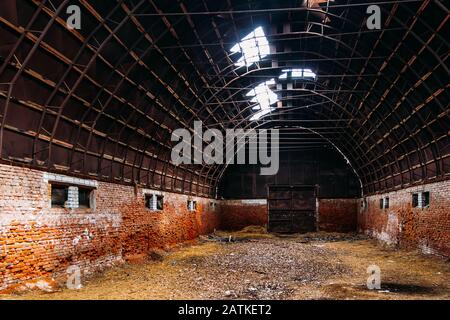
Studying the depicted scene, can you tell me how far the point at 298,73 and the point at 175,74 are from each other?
332 inches

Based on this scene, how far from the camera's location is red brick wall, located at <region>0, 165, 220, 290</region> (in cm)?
1020

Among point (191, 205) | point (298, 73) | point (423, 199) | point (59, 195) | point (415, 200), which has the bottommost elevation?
point (191, 205)

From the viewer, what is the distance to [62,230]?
12.5 metres

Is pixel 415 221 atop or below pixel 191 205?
below

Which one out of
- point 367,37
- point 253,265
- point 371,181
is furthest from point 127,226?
point 371,181

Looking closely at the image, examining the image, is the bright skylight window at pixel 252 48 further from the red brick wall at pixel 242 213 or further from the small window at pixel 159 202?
A: the red brick wall at pixel 242 213

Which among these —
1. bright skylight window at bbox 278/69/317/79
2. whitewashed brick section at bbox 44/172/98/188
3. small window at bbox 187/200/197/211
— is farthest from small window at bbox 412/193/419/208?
whitewashed brick section at bbox 44/172/98/188

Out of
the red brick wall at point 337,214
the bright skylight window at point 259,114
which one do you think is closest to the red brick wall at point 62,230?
the bright skylight window at point 259,114

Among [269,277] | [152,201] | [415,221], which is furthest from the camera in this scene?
[152,201]

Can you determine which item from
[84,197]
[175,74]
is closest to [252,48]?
[175,74]

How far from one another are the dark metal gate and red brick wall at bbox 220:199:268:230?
2.27 feet

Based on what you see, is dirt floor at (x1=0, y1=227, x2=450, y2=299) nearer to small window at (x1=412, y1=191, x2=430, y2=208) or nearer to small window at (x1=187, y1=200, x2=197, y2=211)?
small window at (x1=412, y1=191, x2=430, y2=208)

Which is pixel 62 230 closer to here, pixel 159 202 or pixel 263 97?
pixel 159 202

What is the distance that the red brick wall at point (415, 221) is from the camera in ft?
54.6
